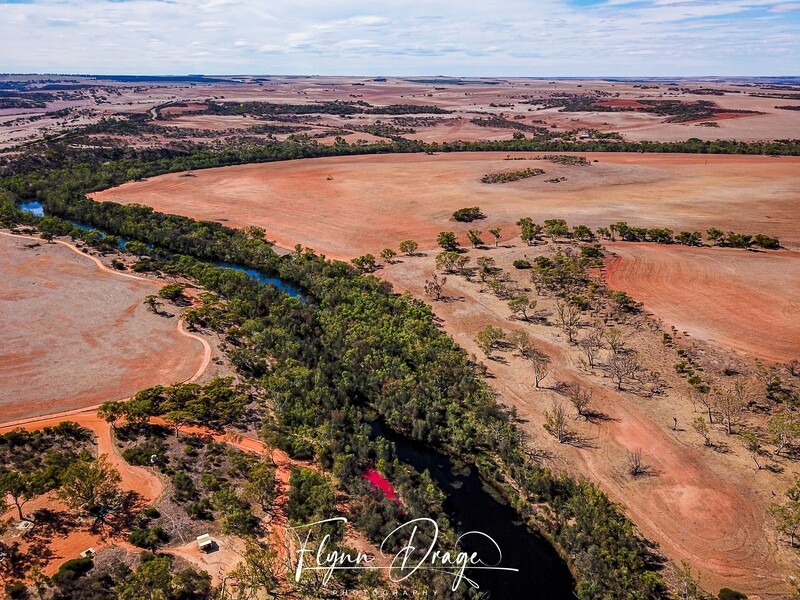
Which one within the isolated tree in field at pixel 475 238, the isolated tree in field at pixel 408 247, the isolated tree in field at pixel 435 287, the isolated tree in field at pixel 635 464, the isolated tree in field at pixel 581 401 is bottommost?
the isolated tree in field at pixel 635 464

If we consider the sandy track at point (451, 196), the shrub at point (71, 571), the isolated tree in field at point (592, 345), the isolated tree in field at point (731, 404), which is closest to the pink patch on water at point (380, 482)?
the shrub at point (71, 571)

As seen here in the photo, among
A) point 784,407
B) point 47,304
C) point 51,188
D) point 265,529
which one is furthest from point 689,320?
point 51,188

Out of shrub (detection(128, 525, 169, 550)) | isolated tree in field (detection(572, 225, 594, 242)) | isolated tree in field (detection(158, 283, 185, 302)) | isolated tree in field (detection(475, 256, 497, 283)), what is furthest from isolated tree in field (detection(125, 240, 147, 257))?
isolated tree in field (detection(572, 225, 594, 242))

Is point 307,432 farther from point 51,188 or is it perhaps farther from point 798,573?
point 51,188

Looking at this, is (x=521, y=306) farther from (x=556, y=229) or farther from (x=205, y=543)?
(x=205, y=543)

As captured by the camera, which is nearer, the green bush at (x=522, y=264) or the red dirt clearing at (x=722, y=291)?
the red dirt clearing at (x=722, y=291)

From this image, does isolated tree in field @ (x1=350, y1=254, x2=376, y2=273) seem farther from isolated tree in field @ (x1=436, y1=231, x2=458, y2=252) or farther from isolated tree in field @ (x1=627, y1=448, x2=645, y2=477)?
isolated tree in field @ (x1=627, y1=448, x2=645, y2=477)

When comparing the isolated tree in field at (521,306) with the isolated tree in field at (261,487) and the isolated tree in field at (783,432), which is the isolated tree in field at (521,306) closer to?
the isolated tree in field at (783,432)
